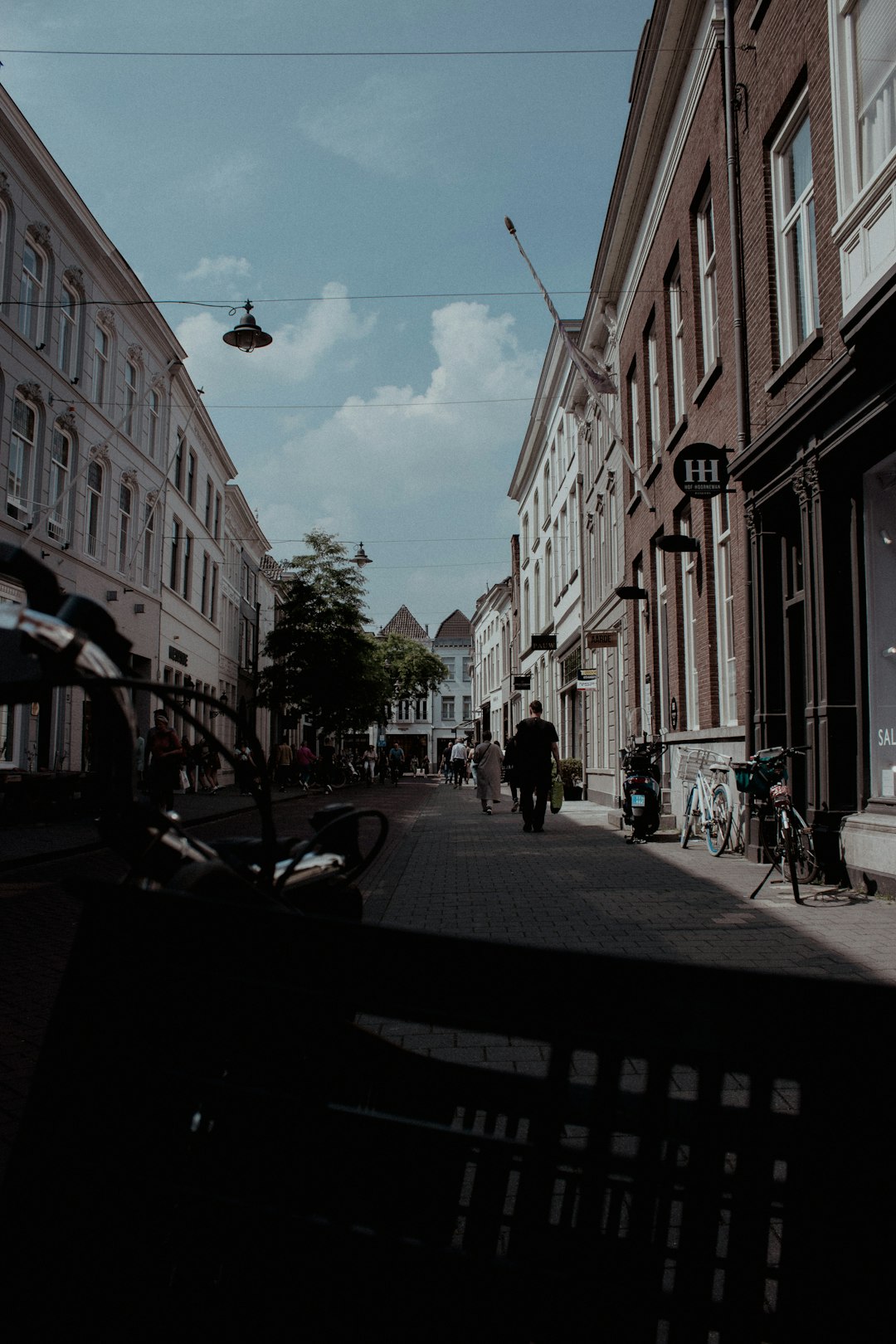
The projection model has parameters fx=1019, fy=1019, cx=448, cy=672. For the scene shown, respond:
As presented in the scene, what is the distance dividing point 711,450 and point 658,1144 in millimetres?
11355

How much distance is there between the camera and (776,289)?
10758 millimetres

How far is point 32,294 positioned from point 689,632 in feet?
45.8

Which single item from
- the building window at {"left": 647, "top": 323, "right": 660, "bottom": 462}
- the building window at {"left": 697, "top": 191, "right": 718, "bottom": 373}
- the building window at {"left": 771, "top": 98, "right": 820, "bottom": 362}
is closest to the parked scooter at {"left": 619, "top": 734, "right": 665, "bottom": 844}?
the building window at {"left": 771, "top": 98, "right": 820, "bottom": 362}

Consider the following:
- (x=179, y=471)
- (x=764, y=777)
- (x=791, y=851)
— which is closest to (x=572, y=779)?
(x=179, y=471)

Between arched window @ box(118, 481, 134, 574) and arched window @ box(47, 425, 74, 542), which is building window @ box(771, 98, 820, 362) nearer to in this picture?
arched window @ box(47, 425, 74, 542)

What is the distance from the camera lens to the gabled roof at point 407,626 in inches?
3477

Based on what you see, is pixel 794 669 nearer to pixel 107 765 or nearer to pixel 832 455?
pixel 832 455

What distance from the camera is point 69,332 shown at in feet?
69.9

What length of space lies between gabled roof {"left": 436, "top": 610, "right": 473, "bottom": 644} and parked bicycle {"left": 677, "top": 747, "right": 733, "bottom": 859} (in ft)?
253

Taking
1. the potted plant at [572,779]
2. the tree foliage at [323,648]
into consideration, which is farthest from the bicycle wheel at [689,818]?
the tree foliage at [323,648]

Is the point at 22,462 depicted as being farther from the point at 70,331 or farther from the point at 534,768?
the point at 534,768

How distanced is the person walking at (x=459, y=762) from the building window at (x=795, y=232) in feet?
103

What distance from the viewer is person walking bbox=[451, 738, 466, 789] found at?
4138cm

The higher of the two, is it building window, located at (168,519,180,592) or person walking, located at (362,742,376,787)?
building window, located at (168,519,180,592)
